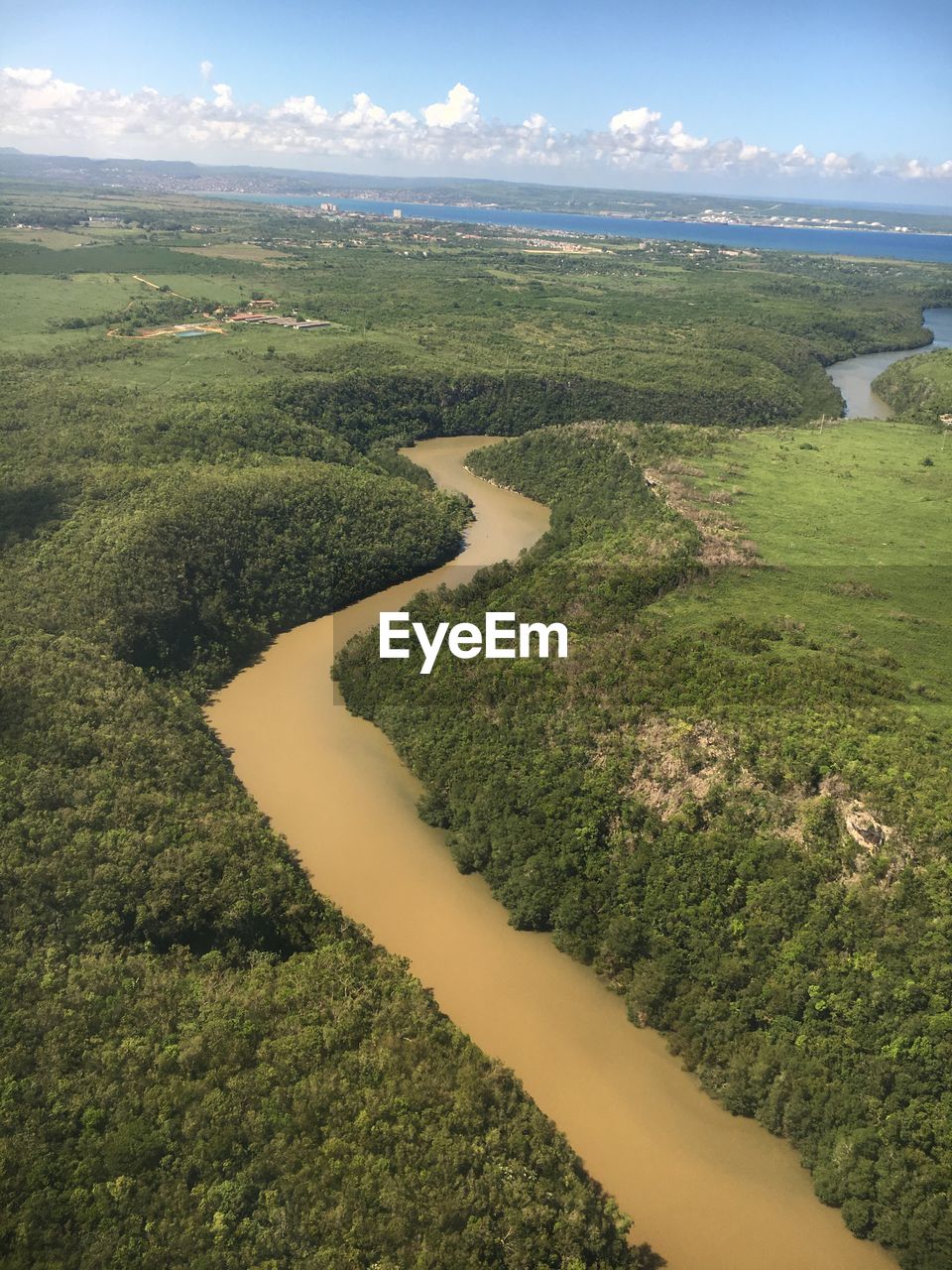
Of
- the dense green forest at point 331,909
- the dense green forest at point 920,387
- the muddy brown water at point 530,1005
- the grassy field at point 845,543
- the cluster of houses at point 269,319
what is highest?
the cluster of houses at point 269,319

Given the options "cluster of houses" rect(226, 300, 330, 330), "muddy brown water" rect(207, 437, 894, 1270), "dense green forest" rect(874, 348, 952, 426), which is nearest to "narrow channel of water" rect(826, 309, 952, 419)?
"dense green forest" rect(874, 348, 952, 426)

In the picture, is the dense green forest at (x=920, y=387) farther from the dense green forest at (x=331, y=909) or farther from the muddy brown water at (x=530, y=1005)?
the muddy brown water at (x=530, y=1005)

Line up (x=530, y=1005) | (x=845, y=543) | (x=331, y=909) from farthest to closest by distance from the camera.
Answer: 1. (x=845, y=543)
2. (x=331, y=909)
3. (x=530, y=1005)

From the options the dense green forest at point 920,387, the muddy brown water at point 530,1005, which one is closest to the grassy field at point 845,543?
the dense green forest at point 920,387

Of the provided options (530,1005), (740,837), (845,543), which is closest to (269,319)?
(845,543)

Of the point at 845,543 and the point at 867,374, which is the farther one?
the point at 867,374

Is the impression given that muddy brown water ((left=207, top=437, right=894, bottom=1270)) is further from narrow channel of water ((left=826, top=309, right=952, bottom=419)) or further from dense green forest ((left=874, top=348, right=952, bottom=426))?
narrow channel of water ((left=826, top=309, right=952, bottom=419))

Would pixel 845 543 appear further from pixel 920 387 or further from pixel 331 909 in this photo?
pixel 920 387
